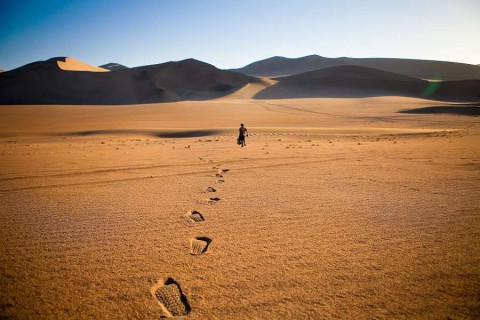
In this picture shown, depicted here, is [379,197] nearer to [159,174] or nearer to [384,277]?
[384,277]

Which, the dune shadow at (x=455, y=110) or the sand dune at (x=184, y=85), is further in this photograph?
the sand dune at (x=184, y=85)

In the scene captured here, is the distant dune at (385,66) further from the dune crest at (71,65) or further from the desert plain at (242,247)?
the desert plain at (242,247)

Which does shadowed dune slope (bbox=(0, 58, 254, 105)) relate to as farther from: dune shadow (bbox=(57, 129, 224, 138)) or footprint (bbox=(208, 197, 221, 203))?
footprint (bbox=(208, 197, 221, 203))

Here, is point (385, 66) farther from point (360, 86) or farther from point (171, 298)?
point (171, 298)

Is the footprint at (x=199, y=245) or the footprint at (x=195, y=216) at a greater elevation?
the footprint at (x=195, y=216)

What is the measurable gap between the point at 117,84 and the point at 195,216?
67321 millimetres

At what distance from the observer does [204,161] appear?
287 inches

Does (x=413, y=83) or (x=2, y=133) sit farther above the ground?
(x=413, y=83)

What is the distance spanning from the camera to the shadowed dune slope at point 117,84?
54406 millimetres

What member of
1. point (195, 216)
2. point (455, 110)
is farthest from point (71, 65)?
point (195, 216)

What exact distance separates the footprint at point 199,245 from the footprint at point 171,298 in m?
0.42

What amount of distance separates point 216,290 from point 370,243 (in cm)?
155

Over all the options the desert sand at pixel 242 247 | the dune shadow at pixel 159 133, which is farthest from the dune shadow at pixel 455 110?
the desert sand at pixel 242 247

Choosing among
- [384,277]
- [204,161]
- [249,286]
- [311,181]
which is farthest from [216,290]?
[204,161]
